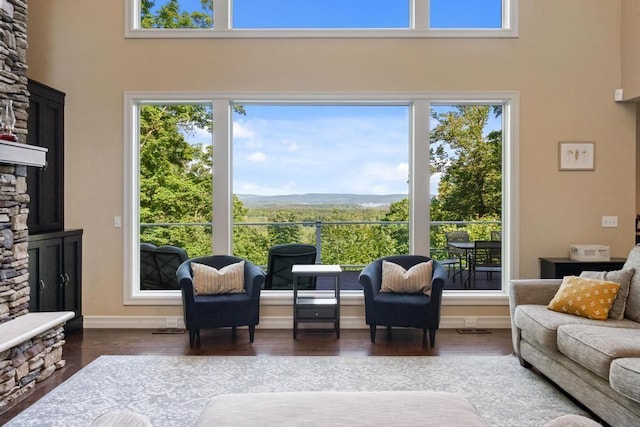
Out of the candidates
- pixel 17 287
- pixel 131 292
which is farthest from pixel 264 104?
pixel 17 287

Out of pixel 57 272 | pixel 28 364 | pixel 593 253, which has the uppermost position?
pixel 593 253

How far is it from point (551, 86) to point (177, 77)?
4150 millimetres

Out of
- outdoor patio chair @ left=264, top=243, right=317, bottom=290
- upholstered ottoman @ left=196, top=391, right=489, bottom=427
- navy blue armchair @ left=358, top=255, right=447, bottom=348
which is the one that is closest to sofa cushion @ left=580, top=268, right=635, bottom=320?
navy blue armchair @ left=358, top=255, right=447, bottom=348

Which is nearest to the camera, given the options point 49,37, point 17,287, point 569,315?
point 569,315

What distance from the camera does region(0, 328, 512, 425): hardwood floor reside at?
4.15m

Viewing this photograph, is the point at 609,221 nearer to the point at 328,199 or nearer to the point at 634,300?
the point at 634,300

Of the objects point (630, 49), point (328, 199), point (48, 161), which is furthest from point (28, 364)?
point (630, 49)

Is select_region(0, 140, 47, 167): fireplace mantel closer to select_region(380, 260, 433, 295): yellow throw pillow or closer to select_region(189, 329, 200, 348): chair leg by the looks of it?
select_region(189, 329, 200, 348): chair leg

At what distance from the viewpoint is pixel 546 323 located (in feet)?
10.6

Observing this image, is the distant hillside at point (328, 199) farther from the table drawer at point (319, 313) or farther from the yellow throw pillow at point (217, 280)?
the table drawer at point (319, 313)

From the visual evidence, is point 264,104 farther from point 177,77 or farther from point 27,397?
point 27,397

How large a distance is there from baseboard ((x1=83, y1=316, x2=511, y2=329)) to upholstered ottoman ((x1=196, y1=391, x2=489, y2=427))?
3.00 meters

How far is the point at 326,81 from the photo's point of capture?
5043 mm

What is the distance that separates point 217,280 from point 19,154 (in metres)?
2.04
